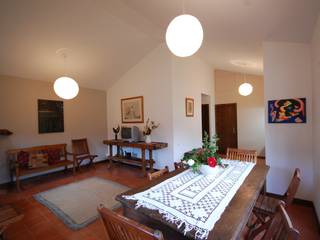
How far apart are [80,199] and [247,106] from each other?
17.9 feet

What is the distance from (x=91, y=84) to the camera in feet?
16.0

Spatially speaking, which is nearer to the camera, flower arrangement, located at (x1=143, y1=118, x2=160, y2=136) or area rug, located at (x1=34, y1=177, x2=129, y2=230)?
area rug, located at (x1=34, y1=177, x2=129, y2=230)

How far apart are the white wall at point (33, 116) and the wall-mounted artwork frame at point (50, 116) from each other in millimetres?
90

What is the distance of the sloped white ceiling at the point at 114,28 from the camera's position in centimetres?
191

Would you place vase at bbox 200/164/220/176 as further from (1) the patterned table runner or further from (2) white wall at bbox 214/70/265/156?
(2) white wall at bbox 214/70/265/156

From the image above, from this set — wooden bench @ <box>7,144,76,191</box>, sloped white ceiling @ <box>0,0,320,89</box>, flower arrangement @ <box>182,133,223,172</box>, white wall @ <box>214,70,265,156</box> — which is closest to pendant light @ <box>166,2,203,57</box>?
sloped white ceiling @ <box>0,0,320,89</box>

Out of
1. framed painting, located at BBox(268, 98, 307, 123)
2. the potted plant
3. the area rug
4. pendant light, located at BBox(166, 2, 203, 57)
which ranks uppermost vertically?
pendant light, located at BBox(166, 2, 203, 57)

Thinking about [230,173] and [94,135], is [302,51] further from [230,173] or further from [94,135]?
[94,135]

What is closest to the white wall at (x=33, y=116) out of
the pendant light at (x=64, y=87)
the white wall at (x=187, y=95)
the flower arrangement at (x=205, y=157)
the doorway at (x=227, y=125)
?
the pendant light at (x=64, y=87)

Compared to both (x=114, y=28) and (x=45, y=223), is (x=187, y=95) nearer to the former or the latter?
(x=114, y=28)

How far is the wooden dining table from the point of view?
0.88 metres

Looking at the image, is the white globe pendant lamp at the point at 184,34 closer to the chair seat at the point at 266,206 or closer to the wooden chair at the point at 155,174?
the wooden chair at the point at 155,174

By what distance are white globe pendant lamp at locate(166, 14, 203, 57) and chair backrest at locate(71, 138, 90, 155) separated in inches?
160

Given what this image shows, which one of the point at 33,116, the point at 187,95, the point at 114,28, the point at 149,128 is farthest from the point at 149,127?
the point at 33,116
